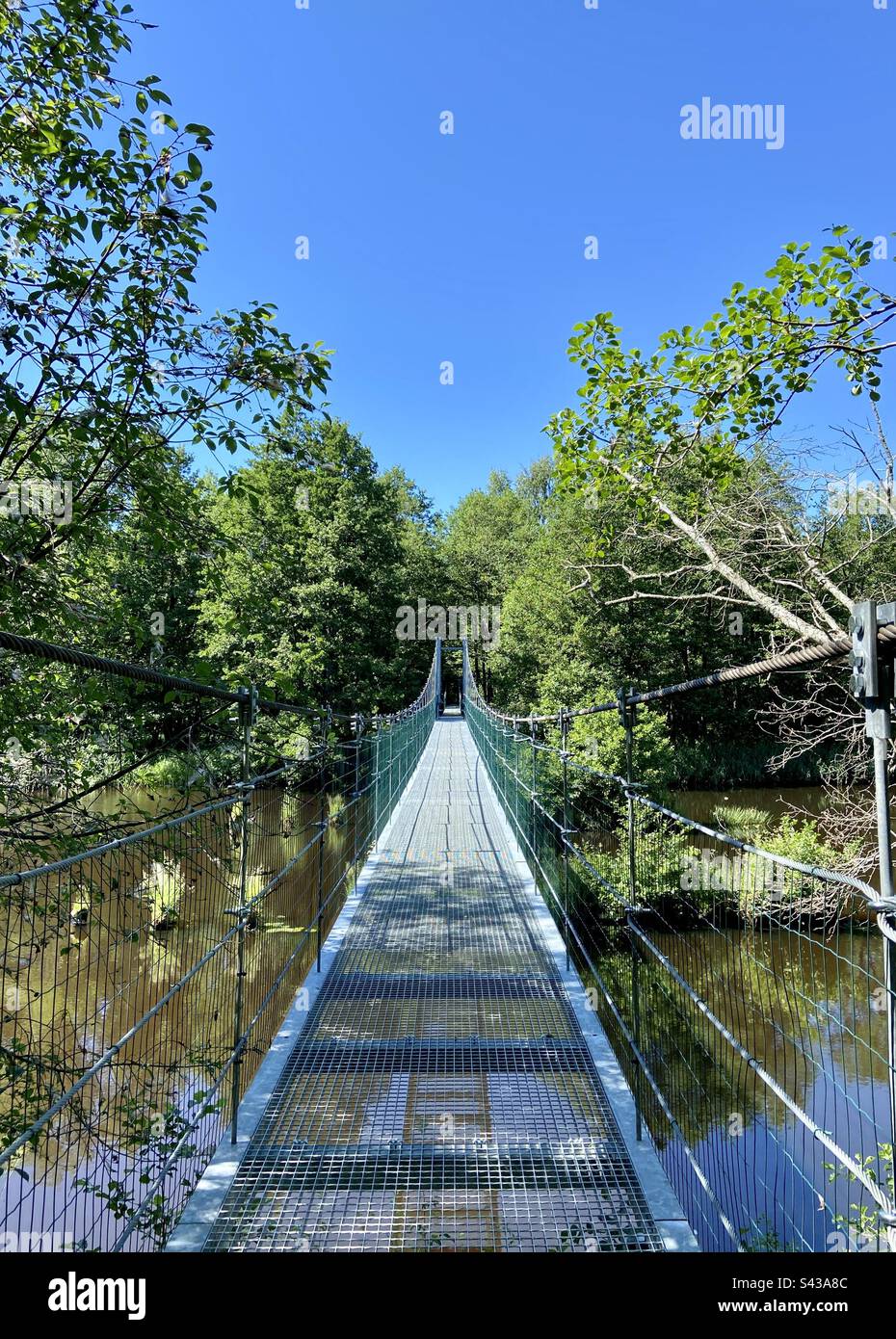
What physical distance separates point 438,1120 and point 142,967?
1395 millimetres

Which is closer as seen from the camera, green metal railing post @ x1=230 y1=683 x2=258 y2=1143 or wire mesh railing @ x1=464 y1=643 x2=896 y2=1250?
wire mesh railing @ x1=464 y1=643 x2=896 y2=1250

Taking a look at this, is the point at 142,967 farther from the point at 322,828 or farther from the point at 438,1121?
the point at 438,1121

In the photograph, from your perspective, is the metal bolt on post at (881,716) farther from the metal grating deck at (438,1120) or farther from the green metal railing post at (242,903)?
the green metal railing post at (242,903)

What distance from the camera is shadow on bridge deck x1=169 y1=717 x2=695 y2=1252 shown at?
5.29 ft

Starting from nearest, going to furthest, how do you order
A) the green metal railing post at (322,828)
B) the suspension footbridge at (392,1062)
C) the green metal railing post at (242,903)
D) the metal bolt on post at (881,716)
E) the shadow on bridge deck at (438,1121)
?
the metal bolt on post at (881,716) → the suspension footbridge at (392,1062) → the shadow on bridge deck at (438,1121) → the green metal railing post at (242,903) → the green metal railing post at (322,828)

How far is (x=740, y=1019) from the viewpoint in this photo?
6.50m

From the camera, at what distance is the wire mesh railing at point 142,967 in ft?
5.46

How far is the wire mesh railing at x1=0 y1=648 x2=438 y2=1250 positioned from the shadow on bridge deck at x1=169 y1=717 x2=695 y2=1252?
165 millimetres

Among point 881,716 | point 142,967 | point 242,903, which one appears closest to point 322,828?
point 142,967

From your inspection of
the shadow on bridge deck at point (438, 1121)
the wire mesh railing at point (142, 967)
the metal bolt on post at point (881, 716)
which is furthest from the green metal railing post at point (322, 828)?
the metal bolt on post at point (881, 716)

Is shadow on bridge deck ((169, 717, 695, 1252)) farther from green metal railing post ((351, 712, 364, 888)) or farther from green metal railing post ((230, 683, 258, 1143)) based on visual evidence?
green metal railing post ((351, 712, 364, 888))

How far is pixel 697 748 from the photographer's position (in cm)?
1792

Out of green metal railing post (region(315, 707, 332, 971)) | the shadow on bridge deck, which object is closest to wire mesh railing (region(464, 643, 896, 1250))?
the shadow on bridge deck

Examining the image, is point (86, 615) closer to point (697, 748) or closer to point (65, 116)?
point (65, 116)
